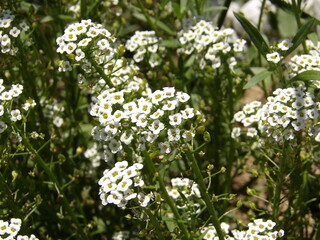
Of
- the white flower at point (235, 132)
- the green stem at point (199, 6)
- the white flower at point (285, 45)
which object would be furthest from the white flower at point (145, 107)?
the green stem at point (199, 6)

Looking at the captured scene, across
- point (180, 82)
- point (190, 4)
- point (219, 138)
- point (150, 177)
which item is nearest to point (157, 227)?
point (150, 177)

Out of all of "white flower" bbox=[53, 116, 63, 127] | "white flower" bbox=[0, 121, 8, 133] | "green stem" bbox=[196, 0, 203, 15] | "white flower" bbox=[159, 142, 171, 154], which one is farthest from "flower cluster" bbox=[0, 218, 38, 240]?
"green stem" bbox=[196, 0, 203, 15]

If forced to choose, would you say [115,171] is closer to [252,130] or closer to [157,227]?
[157,227]

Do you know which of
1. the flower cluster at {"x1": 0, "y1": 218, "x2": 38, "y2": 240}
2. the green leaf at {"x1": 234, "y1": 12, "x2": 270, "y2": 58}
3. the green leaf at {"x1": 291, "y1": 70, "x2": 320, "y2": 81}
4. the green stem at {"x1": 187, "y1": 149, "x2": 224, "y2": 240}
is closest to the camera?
the green stem at {"x1": 187, "y1": 149, "x2": 224, "y2": 240}

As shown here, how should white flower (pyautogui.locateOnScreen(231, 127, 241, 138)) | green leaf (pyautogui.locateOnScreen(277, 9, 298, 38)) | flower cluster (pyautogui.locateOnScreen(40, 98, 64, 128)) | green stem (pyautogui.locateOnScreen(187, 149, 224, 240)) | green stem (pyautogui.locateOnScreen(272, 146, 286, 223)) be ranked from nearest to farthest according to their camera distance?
green stem (pyautogui.locateOnScreen(187, 149, 224, 240)) < green stem (pyautogui.locateOnScreen(272, 146, 286, 223)) < white flower (pyautogui.locateOnScreen(231, 127, 241, 138)) < flower cluster (pyautogui.locateOnScreen(40, 98, 64, 128)) < green leaf (pyautogui.locateOnScreen(277, 9, 298, 38))

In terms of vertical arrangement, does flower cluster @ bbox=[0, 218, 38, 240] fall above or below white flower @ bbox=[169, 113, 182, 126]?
below

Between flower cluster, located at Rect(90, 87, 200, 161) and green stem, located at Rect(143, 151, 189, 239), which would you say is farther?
green stem, located at Rect(143, 151, 189, 239)

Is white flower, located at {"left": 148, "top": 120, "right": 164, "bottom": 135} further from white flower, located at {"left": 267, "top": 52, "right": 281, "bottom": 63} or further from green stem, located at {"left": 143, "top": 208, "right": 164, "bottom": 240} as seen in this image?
white flower, located at {"left": 267, "top": 52, "right": 281, "bottom": 63}

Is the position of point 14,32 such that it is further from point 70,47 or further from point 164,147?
point 164,147

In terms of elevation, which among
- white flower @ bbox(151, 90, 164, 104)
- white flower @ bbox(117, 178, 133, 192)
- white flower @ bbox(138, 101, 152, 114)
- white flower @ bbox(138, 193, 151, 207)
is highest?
white flower @ bbox(151, 90, 164, 104)
